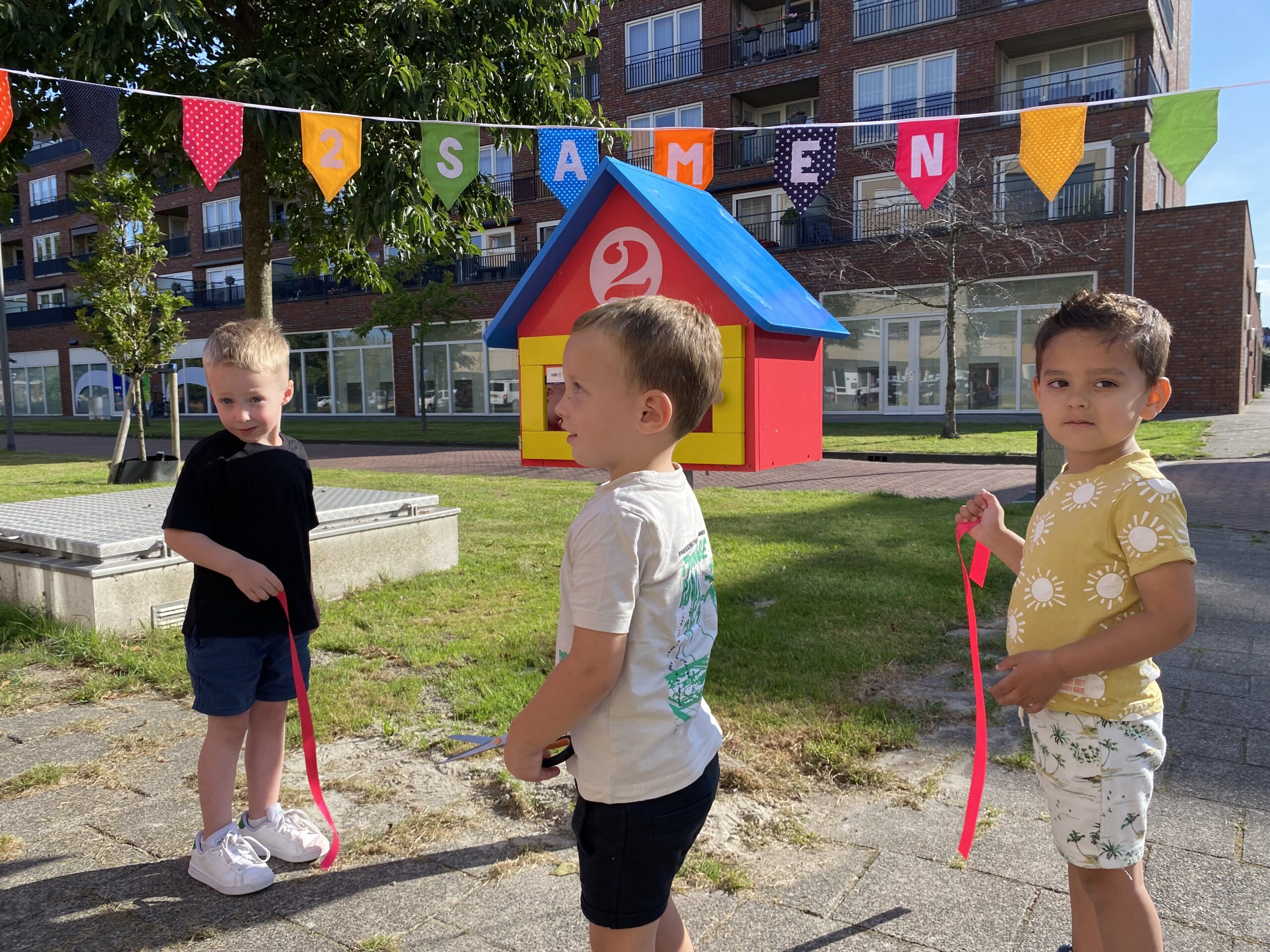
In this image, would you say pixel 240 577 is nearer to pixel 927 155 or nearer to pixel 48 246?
pixel 927 155

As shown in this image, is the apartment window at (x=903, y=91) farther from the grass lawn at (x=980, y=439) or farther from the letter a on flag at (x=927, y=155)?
the letter a on flag at (x=927, y=155)

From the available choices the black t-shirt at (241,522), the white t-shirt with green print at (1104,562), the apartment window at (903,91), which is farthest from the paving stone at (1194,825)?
the apartment window at (903,91)

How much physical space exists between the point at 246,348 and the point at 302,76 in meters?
4.69

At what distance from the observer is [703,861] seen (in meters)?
2.35

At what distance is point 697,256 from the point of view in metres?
2.25

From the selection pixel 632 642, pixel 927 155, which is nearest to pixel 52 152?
pixel 927 155

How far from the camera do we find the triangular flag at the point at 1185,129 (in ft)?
15.6

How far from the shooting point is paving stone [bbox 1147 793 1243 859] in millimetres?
2377

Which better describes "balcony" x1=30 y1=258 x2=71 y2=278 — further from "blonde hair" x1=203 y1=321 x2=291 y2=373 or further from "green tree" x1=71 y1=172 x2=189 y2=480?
"blonde hair" x1=203 y1=321 x2=291 y2=373

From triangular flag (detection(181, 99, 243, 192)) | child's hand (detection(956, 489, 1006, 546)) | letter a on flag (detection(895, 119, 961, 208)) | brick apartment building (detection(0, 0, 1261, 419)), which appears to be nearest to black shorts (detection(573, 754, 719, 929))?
child's hand (detection(956, 489, 1006, 546))

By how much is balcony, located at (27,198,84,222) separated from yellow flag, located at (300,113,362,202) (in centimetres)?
4160

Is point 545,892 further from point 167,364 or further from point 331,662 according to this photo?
point 167,364

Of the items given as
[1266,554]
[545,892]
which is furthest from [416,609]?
[1266,554]

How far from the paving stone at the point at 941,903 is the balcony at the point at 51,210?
46270 mm
